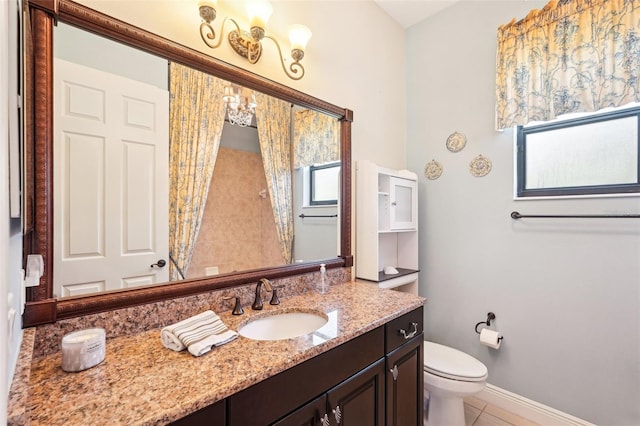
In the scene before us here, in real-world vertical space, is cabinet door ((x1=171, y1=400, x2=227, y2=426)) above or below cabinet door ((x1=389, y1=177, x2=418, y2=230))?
below

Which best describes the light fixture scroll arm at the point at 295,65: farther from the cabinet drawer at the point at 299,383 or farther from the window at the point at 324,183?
the cabinet drawer at the point at 299,383

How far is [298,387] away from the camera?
3.02 ft

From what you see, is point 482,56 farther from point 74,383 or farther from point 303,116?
point 74,383

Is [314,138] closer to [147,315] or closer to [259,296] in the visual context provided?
[259,296]

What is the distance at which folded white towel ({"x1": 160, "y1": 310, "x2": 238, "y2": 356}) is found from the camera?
903mm

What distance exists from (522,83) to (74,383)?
2513 mm

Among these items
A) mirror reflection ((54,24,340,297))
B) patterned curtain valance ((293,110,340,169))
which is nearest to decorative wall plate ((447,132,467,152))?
patterned curtain valance ((293,110,340,169))

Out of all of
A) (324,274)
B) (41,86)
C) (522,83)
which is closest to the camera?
(41,86)

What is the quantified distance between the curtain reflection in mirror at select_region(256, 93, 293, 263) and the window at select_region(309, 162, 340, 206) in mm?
167

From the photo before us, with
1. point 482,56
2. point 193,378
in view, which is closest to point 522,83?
point 482,56

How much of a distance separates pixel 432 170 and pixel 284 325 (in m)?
1.67

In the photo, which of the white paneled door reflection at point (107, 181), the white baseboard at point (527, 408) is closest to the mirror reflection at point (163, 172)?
the white paneled door reflection at point (107, 181)

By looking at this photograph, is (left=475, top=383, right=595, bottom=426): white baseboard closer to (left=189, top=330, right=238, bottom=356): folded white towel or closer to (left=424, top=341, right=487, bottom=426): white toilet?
(left=424, top=341, right=487, bottom=426): white toilet

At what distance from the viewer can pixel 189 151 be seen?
125 cm
